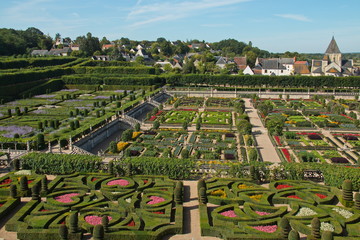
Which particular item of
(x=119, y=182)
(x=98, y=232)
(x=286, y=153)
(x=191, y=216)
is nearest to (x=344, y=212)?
(x=191, y=216)

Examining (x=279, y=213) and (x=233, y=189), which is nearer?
(x=279, y=213)

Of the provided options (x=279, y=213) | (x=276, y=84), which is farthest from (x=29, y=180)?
(x=276, y=84)

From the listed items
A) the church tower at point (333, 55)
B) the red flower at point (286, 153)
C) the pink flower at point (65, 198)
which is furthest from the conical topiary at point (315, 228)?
the church tower at point (333, 55)

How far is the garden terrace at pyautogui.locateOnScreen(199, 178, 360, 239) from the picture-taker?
17578 millimetres

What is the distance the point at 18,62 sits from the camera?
79.1 metres

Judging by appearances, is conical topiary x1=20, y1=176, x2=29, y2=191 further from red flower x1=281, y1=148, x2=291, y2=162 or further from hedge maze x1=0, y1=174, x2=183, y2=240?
red flower x1=281, y1=148, x2=291, y2=162

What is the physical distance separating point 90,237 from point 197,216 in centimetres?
592

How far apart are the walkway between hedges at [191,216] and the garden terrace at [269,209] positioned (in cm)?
46

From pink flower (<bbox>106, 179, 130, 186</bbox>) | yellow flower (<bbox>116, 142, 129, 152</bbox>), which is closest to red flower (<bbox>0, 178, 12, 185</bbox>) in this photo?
pink flower (<bbox>106, 179, 130, 186</bbox>)

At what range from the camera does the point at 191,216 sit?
1977 centimetres

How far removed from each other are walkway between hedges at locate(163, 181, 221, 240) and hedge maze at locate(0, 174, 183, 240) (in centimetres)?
50

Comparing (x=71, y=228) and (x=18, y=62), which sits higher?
(x=18, y=62)

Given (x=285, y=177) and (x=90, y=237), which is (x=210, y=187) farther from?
(x=90, y=237)

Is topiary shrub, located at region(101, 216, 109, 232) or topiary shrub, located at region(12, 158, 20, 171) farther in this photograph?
topiary shrub, located at region(12, 158, 20, 171)
